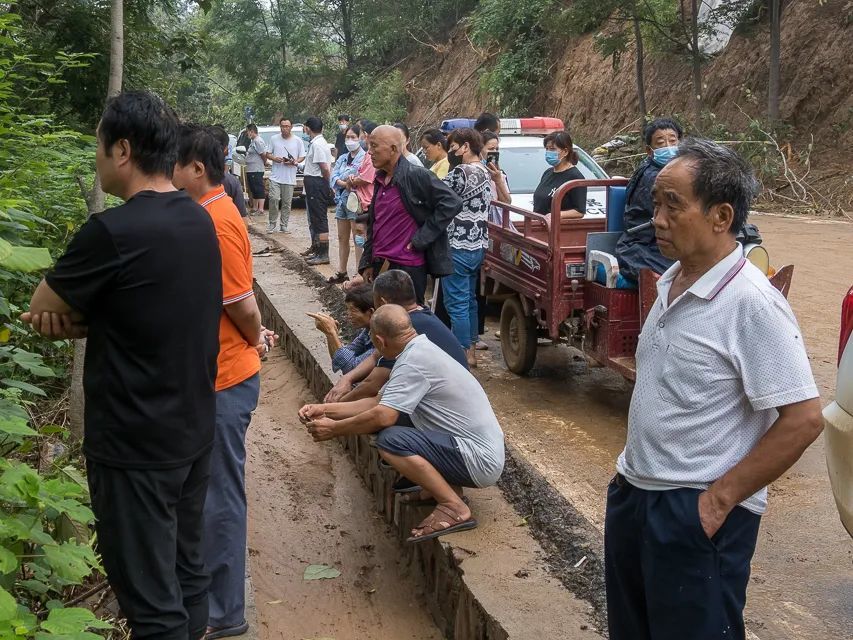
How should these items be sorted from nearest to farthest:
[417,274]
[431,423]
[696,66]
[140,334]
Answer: [140,334]
[431,423]
[417,274]
[696,66]

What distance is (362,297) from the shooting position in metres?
5.55

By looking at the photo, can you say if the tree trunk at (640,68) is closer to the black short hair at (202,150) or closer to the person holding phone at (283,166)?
the person holding phone at (283,166)

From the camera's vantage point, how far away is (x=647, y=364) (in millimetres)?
2496

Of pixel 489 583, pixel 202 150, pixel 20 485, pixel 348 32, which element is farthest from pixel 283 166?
pixel 348 32

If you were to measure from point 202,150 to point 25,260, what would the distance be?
1135mm

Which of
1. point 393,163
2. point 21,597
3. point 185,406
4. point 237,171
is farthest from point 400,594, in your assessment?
point 237,171

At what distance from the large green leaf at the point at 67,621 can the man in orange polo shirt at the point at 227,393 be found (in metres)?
1.06

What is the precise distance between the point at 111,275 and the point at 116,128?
0.43m

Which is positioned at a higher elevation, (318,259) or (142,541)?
(142,541)

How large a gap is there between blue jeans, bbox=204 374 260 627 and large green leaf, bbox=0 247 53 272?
3.34 ft

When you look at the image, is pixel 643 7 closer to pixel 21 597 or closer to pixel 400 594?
pixel 400 594

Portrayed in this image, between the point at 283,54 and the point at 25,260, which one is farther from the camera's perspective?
the point at 283,54

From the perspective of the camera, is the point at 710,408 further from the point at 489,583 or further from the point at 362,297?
the point at 362,297

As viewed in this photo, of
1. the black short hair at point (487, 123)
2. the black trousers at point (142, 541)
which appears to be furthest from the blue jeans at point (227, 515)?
the black short hair at point (487, 123)
